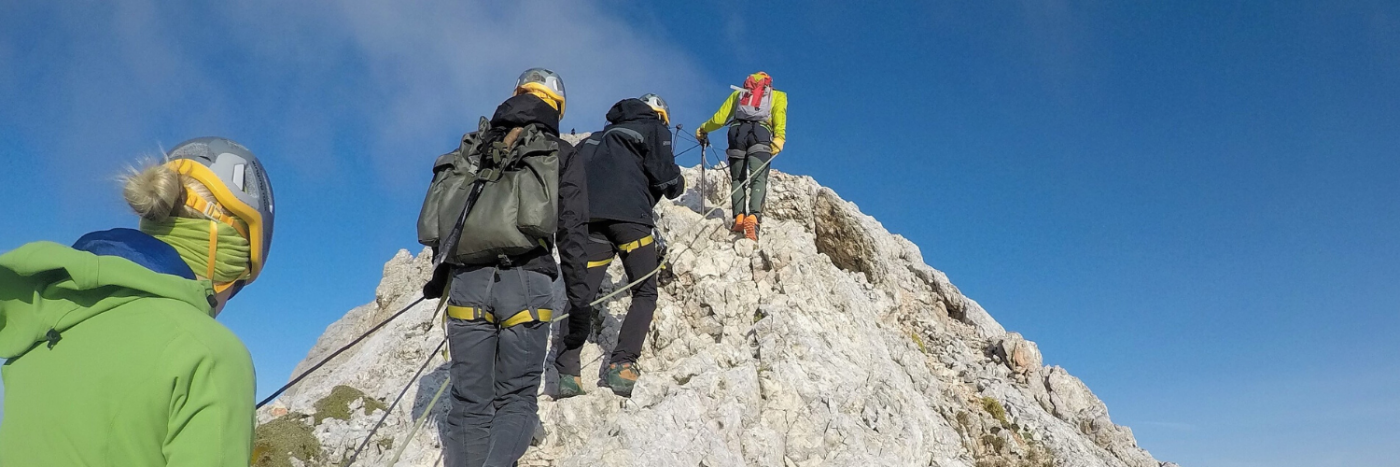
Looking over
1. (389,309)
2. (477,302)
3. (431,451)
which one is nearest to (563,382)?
(431,451)

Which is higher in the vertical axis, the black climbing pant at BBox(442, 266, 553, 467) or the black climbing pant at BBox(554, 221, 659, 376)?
the black climbing pant at BBox(554, 221, 659, 376)

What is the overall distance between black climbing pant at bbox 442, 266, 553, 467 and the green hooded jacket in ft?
11.9

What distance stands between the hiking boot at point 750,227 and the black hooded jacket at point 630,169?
10.7 feet

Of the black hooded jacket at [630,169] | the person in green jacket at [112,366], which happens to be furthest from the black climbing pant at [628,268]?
the person in green jacket at [112,366]

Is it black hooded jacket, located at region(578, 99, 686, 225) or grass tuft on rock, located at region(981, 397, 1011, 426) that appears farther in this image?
grass tuft on rock, located at region(981, 397, 1011, 426)

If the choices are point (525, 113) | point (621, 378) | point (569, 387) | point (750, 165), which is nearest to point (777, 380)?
point (621, 378)

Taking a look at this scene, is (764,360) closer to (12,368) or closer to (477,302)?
(477,302)

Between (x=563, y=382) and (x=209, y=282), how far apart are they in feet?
18.2

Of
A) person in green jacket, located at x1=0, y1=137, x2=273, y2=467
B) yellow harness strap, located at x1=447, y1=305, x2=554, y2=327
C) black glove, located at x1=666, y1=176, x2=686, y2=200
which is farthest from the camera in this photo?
black glove, located at x1=666, y1=176, x2=686, y2=200

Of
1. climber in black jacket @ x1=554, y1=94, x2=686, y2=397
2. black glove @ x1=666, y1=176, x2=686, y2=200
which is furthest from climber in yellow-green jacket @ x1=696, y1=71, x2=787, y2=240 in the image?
climber in black jacket @ x1=554, y1=94, x2=686, y2=397

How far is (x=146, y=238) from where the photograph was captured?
98.0 inches

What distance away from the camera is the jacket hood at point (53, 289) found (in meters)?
2.14

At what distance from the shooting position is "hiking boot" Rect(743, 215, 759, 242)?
11684 mm

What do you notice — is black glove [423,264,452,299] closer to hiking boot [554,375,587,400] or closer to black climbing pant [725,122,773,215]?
hiking boot [554,375,587,400]
